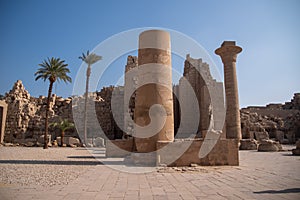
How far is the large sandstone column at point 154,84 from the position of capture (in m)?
9.75

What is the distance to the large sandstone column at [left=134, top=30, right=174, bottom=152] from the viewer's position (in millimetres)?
9750

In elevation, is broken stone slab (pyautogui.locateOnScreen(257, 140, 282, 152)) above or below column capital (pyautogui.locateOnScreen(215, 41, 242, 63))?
below

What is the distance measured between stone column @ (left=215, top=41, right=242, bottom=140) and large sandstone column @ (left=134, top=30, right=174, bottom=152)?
10639mm

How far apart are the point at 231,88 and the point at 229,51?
2987 mm

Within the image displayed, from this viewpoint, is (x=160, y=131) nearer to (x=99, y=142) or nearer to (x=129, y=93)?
(x=129, y=93)

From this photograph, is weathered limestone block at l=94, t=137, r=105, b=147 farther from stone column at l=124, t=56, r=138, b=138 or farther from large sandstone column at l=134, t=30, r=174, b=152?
large sandstone column at l=134, t=30, r=174, b=152

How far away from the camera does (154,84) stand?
9914 mm

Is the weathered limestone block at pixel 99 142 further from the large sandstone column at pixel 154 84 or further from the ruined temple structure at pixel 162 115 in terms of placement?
the large sandstone column at pixel 154 84

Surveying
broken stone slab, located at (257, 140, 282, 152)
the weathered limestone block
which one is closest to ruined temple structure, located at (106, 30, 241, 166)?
broken stone slab, located at (257, 140, 282, 152)

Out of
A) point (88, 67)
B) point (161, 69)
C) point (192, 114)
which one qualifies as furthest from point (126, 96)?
point (161, 69)

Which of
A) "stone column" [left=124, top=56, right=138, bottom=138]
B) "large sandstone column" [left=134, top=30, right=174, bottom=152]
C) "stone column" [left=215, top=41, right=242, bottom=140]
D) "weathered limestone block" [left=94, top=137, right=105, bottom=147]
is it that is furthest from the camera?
"weathered limestone block" [left=94, top=137, right=105, bottom=147]

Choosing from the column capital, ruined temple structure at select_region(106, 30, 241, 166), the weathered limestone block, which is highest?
the column capital

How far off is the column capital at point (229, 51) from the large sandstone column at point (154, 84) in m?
10.5

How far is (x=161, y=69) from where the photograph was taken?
10102 millimetres
